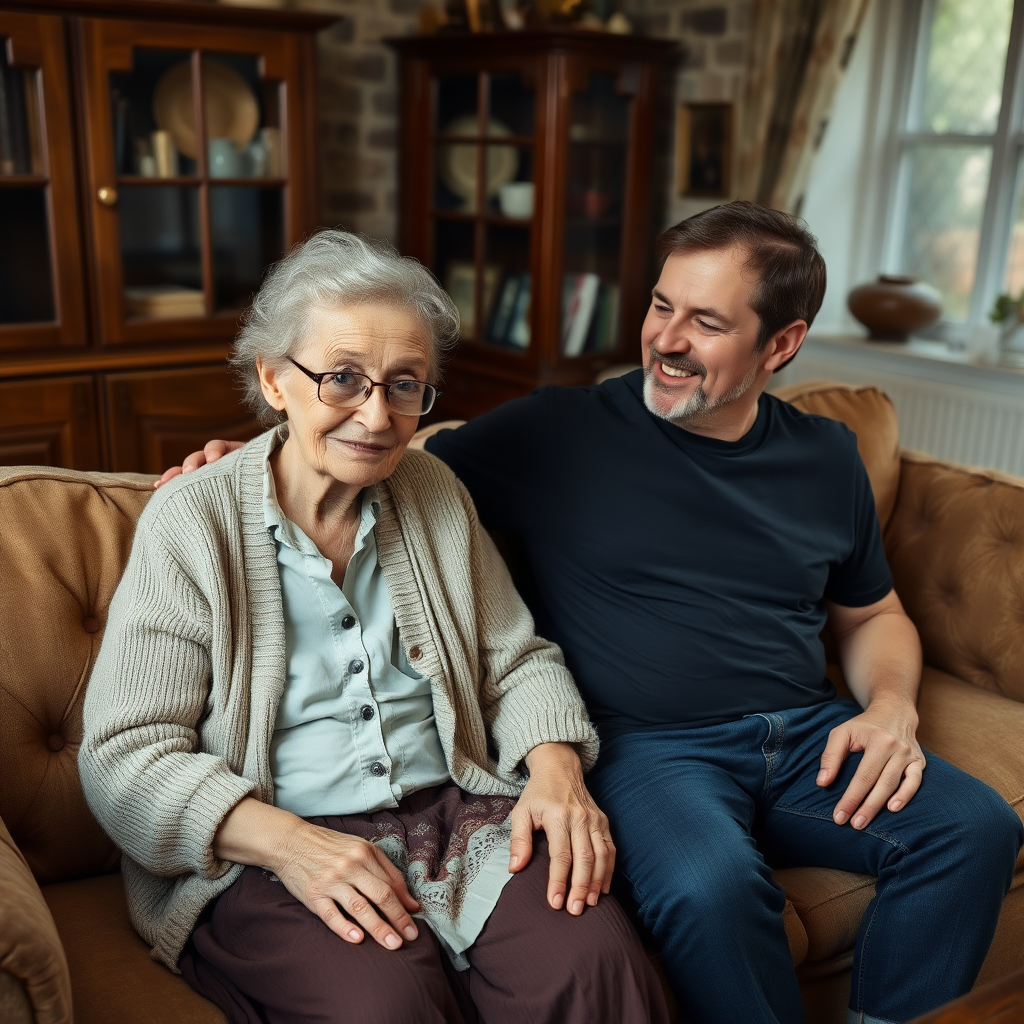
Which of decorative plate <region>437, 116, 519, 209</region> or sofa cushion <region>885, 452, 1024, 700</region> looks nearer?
sofa cushion <region>885, 452, 1024, 700</region>

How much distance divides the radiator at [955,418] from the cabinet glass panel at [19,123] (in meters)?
2.38

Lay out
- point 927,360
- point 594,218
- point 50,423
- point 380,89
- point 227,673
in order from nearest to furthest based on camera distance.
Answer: point 227,673, point 50,423, point 927,360, point 594,218, point 380,89

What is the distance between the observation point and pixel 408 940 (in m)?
1.21

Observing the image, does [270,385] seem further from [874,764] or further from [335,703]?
[874,764]

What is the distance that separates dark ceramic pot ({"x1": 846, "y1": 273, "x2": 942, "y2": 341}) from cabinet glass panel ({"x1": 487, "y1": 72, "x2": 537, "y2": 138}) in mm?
1196

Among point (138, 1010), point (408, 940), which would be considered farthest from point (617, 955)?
point (138, 1010)

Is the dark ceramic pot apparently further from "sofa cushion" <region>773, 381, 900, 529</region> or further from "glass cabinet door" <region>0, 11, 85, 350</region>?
"glass cabinet door" <region>0, 11, 85, 350</region>

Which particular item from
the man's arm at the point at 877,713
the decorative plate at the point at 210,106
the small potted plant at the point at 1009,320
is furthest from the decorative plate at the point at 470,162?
the man's arm at the point at 877,713

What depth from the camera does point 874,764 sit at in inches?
61.8

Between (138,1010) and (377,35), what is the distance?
11.6ft

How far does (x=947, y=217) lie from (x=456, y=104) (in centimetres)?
166

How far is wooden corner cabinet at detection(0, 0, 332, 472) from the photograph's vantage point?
2.98 m

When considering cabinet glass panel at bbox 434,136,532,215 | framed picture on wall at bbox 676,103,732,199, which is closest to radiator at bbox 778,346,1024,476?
framed picture on wall at bbox 676,103,732,199

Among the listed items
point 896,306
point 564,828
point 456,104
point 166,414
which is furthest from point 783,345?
point 456,104
